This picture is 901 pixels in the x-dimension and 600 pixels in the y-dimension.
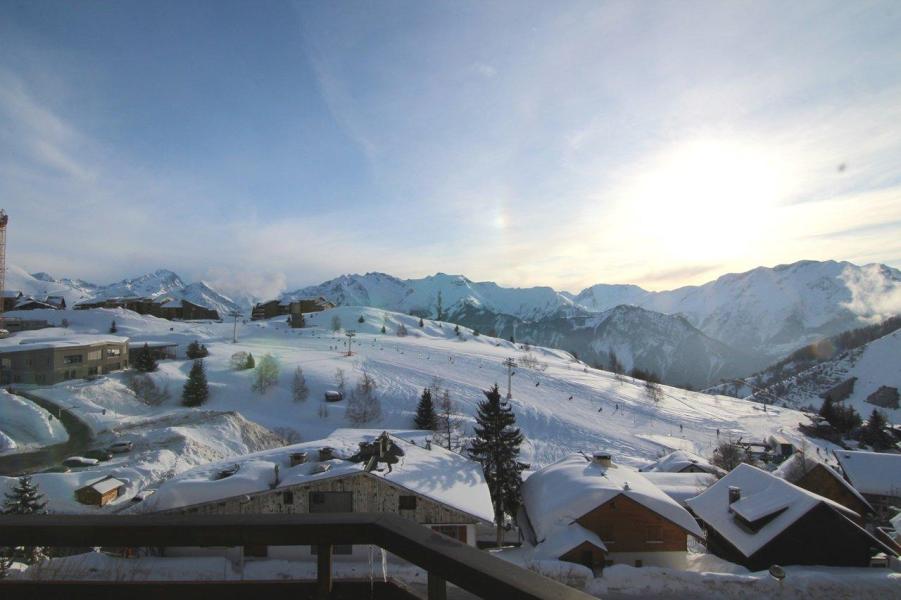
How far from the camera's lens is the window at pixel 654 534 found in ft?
59.1

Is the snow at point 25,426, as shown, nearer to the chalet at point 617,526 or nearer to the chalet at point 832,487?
the chalet at point 617,526

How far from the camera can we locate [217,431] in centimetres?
3503

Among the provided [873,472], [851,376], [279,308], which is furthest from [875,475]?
A: [279,308]

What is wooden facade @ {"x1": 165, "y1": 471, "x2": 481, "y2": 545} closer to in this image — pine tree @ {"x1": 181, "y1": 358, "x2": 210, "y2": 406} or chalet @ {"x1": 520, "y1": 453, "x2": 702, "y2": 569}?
chalet @ {"x1": 520, "y1": 453, "x2": 702, "y2": 569}

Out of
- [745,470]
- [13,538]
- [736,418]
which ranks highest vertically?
[13,538]

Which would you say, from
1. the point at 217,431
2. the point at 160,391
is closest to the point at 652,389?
the point at 217,431

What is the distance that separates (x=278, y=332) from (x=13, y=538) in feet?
285

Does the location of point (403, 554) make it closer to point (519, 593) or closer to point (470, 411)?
point (519, 593)

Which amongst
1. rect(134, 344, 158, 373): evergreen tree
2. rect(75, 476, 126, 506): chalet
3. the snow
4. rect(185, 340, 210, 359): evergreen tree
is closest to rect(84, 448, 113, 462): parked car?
the snow

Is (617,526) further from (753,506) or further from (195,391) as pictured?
(195,391)

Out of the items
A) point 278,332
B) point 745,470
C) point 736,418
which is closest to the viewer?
point 745,470

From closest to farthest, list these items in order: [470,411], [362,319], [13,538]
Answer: [13,538], [470,411], [362,319]

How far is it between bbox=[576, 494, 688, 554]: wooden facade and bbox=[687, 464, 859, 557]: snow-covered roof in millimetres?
2251

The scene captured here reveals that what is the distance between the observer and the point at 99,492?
22.4 m
